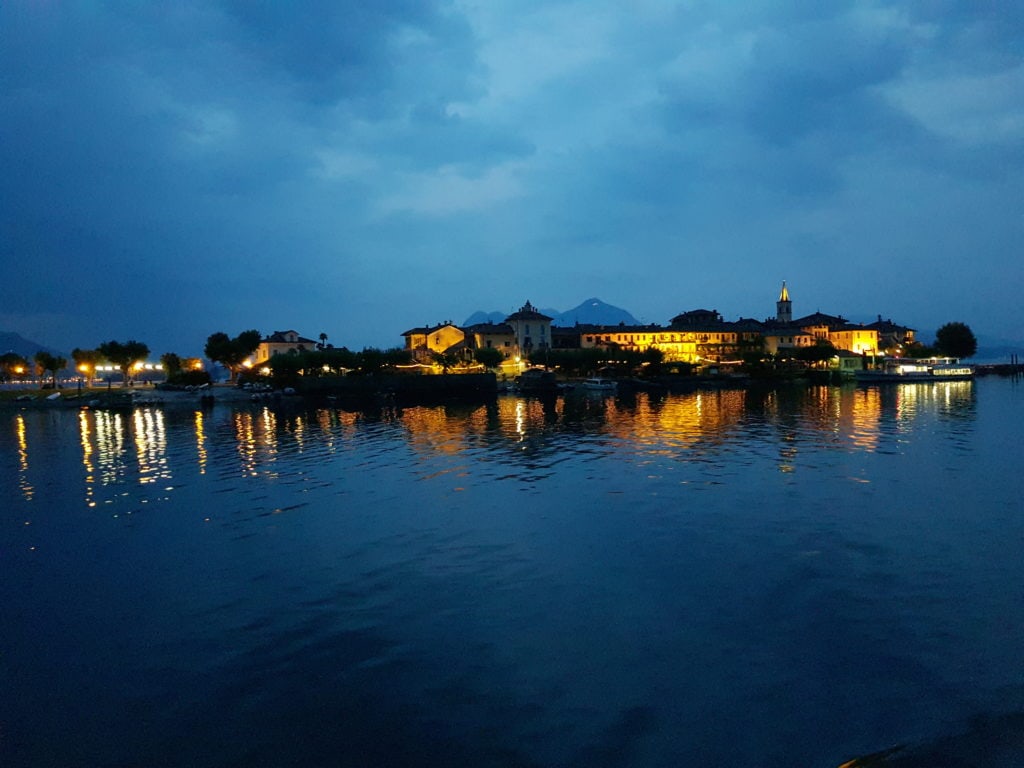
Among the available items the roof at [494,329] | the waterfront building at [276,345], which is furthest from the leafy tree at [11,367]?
the roof at [494,329]

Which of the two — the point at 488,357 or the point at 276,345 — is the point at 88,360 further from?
the point at 488,357

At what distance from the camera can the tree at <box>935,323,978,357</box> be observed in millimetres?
148625

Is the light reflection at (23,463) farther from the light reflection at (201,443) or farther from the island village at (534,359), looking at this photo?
the island village at (534,359)

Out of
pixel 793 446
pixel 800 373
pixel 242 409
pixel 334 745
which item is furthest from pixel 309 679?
pixel 800 373

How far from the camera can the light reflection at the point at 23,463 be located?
27.3 m

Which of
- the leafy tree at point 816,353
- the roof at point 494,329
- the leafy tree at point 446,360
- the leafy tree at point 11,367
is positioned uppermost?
the roof at point 494,329

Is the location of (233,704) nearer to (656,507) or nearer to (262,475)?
(656,507)

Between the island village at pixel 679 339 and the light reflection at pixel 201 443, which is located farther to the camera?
the island village at pixel 679 339

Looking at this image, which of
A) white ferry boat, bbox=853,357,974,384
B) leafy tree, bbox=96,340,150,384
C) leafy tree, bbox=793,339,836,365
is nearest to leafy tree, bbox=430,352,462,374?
leafy tree, bbox=96,340,150,384

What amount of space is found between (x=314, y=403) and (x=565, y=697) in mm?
77581

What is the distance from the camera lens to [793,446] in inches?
1369

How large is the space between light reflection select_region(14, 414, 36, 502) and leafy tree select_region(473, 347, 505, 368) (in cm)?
6767

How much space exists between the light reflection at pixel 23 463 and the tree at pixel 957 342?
16966 centimetres

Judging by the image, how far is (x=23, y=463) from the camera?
3572cm
